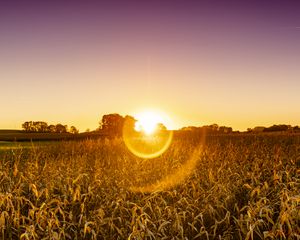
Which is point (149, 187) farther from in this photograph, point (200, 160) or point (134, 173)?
point (200, 160)

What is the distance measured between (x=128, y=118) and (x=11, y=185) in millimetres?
89962

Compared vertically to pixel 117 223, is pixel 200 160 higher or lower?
higher

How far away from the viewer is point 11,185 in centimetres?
753

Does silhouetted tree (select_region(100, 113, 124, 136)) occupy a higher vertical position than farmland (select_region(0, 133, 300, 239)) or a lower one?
higher

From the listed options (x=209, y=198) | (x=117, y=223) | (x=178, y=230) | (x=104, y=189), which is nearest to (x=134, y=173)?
(x=104, y=189)

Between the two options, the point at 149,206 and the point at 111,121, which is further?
the point at 111,121

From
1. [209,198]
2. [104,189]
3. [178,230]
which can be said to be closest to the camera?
[178,230]

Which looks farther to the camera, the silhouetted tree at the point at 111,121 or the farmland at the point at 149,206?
the silhouetted tree at the point at 111,121

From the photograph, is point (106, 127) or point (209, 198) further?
point (106, 127)

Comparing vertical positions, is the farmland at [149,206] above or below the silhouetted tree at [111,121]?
below

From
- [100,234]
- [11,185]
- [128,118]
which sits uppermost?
[128,118]

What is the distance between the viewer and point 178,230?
5.32m

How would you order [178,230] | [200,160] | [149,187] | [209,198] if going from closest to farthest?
[178,230]
[209,198]
[149,187]
[200,160]

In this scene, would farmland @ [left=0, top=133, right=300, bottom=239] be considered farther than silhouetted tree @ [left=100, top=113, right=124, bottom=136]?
No
